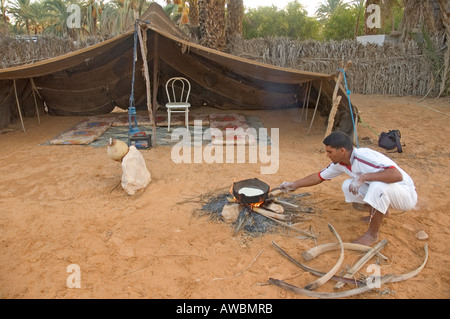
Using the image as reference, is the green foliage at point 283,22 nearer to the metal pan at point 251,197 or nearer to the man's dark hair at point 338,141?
the metal pan at point 251,197

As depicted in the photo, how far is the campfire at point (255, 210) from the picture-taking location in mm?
2535

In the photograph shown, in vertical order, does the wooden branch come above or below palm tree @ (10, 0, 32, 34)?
below

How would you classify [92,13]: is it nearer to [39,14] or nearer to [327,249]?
[39,14]

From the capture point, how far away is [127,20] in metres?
19.1

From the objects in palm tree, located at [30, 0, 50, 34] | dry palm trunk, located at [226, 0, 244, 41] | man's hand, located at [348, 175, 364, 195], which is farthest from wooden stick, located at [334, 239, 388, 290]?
palm tree, located at [30, 0, 50, 34]

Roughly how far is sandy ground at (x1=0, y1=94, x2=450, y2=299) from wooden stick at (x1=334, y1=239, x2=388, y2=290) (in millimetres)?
48

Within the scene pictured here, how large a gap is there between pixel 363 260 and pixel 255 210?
863 millimetres

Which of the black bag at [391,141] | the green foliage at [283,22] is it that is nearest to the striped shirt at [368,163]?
the black bag at [391,141]

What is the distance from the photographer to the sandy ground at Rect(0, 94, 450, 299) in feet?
6.37

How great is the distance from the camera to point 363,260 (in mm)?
2064

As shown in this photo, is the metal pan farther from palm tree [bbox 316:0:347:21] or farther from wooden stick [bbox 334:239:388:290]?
palm tree [bbox 316:0:347:21]

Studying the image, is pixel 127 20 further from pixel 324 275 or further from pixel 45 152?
pixel 324 275

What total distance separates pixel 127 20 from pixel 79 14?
4188 mm

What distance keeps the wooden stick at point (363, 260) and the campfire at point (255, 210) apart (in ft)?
1.82
